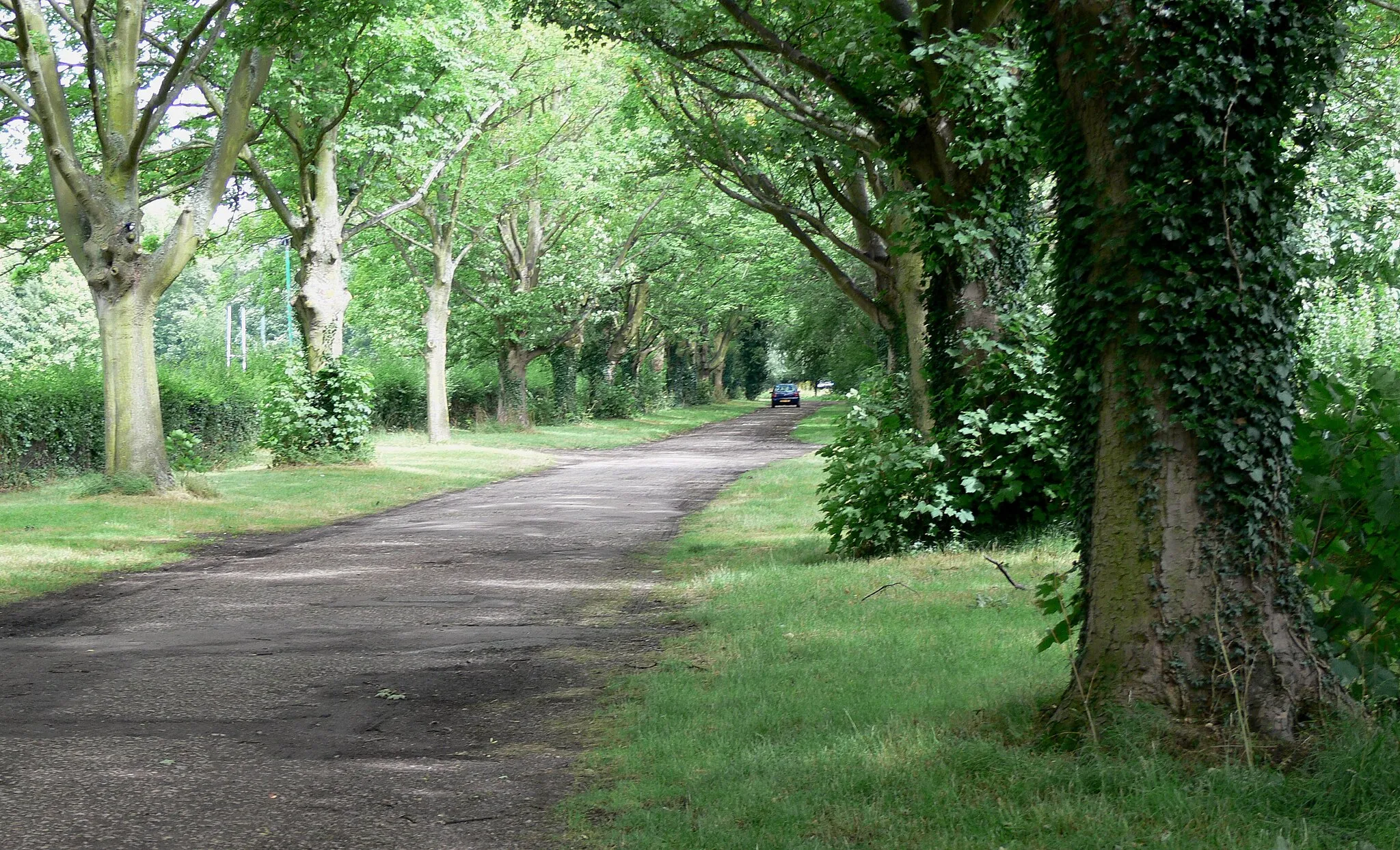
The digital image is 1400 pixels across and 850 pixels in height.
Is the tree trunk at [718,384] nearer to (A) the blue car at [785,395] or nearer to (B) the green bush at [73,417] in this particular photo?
(A) the blue car at [785,395]

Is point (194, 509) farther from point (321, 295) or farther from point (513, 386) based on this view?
point (513, 386)

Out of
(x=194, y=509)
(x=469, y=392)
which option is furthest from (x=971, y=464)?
(x=469, y=392)

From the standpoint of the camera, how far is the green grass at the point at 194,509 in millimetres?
12977

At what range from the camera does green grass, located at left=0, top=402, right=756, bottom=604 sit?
1298 cm

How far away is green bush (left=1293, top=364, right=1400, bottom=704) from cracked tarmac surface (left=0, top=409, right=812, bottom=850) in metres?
3.43

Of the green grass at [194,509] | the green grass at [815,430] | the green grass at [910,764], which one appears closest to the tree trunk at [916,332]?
the green grass at [910,764]

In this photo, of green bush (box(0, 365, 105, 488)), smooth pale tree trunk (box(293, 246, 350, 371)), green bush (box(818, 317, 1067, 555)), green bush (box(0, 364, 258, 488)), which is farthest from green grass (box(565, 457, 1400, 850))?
smooth pale tree trunk (box(293, 246, 350, 371))

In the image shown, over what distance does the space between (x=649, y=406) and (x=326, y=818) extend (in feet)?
182

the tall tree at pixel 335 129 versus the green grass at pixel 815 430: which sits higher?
the tall tree at pixel 335 129

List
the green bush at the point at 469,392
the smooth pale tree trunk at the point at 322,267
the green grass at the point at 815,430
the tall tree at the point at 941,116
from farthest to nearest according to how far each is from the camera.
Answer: the green bush at the point at 469,392
the green grass at the point at 815,430
the smooth pale tree trunk at the point at 322,267
the tall tree at the point at 941,116

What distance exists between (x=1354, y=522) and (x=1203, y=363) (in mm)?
1043

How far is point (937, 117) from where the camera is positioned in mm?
12070

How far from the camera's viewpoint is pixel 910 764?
522 cm

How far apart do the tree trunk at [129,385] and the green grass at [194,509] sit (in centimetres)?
69
